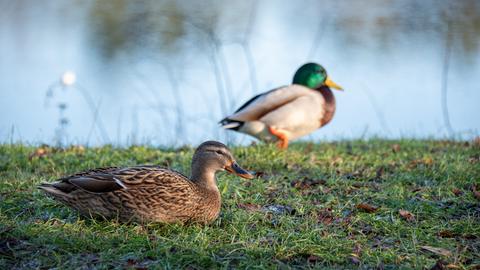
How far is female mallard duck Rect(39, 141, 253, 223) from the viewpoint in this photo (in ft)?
14.4

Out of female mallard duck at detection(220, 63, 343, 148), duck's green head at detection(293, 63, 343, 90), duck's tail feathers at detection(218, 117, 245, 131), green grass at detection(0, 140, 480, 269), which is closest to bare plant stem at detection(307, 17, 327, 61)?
duck's green head at detection(293, 63, 343, 90)

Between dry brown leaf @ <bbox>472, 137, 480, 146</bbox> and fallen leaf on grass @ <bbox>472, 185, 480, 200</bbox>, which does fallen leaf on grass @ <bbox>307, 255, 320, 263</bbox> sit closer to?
fallen leaf on grass @ <bbox>472, 185, 480, 200</bbox>

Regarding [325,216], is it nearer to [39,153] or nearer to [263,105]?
[39,153]

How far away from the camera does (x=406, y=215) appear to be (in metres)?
4.89

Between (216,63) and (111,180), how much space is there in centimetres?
777

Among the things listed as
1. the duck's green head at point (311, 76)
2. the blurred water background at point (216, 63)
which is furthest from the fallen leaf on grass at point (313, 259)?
the duck's green head at point (311, 76)

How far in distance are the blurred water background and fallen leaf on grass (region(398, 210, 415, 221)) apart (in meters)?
3.54

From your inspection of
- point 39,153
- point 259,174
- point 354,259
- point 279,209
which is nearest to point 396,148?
point 259,174

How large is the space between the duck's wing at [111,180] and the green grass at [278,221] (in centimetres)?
19

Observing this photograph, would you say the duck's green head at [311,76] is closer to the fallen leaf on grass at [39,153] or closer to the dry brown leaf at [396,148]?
the dry brown leaf at [396,148]

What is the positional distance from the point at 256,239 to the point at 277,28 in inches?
439

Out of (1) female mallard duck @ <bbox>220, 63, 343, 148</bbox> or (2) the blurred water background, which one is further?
(2) the blurred water background

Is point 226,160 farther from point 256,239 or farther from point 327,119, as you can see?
point 327,119

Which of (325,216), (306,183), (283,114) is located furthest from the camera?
(283,114)
